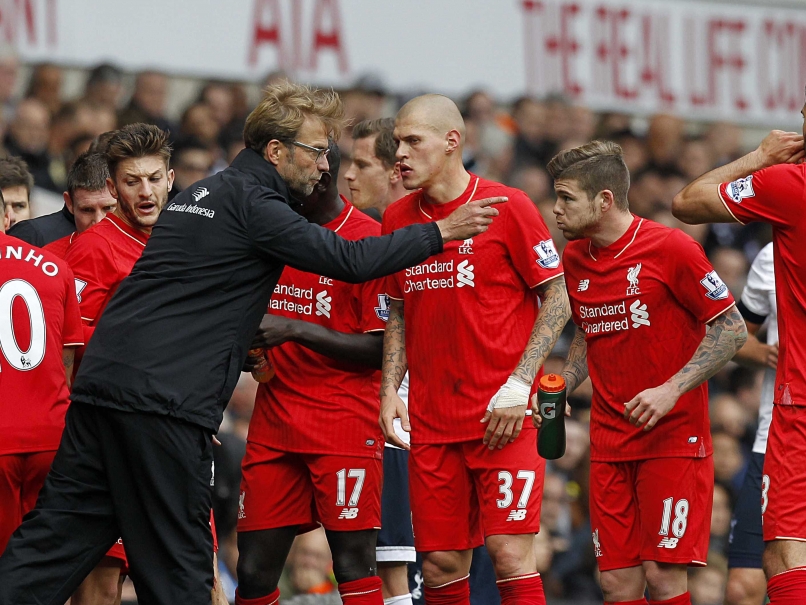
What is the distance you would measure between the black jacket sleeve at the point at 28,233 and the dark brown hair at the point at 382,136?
1.85 meters

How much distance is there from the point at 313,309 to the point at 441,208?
2.66ft

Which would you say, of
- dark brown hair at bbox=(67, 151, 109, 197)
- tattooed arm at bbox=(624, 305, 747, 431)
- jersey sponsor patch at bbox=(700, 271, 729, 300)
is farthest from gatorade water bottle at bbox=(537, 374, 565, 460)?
dark brown hair at bbox=(67, 151, 109, 197)

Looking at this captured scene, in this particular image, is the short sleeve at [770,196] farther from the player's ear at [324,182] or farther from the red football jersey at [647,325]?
the player's ear at [324,182]

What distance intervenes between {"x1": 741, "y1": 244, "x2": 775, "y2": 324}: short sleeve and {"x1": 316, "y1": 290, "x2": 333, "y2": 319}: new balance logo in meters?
2.50

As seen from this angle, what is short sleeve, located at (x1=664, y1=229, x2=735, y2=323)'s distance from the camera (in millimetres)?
5980

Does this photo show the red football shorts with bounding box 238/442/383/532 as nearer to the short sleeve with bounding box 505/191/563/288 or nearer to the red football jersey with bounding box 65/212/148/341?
the red football jersey with bounding box 65/212/148/341

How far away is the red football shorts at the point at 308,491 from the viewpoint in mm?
6086

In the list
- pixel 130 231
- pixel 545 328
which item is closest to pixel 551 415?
pixel 545 328

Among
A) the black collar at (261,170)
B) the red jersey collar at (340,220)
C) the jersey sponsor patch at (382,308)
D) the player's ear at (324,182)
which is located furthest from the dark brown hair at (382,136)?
the black collar at (261,170)

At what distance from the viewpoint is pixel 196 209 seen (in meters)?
5.24

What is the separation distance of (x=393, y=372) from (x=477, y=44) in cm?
824

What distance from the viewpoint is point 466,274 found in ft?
19.4

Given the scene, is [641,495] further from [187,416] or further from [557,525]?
Answer: [557,525]

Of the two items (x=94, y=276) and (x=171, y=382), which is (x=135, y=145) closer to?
(x=94, y=276)
